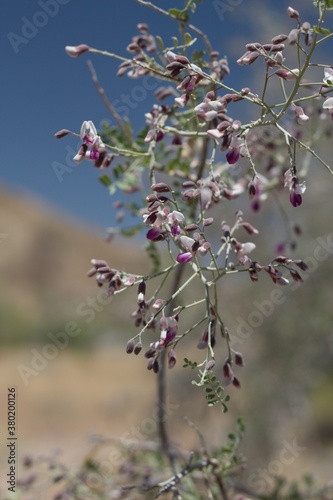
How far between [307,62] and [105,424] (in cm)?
882

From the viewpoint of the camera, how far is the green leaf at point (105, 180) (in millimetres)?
1255

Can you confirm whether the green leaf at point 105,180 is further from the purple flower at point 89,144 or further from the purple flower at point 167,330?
the purple flower at point 167,330

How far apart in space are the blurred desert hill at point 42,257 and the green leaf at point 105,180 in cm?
1809

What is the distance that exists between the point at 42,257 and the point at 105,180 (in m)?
29.7

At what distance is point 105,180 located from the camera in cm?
127

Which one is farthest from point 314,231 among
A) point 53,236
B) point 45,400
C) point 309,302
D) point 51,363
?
point 53,236

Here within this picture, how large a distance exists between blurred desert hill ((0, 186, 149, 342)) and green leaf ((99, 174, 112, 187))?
18.1 metres

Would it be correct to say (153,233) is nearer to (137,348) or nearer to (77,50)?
(137,348)

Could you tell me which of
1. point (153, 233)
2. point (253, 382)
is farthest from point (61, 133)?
point (253, 382)

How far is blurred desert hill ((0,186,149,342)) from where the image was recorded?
22078mm

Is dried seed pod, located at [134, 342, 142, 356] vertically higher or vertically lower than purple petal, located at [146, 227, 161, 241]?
lower

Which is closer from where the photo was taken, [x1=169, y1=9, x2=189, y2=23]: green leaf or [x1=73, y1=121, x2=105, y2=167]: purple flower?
[x1=73, y1=121, x2=105, y2=167]: purple flower

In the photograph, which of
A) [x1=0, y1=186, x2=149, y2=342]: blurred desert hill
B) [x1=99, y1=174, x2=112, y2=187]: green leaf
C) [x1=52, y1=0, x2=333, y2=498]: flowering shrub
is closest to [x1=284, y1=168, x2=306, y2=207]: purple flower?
[x1=52, y1=0, x2=333, y2=498]: flowering shrub

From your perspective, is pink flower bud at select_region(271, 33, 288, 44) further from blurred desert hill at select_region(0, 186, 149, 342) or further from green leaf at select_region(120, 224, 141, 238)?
blurred desert hill at select_region(0, 186, 149, 342)
